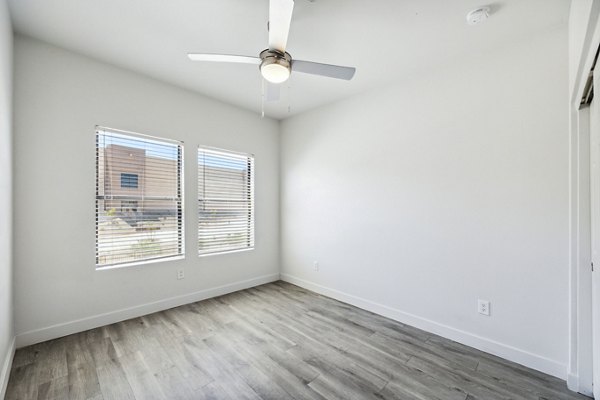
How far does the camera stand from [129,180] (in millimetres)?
2770

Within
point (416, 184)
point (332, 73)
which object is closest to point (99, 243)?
point (332, 73)

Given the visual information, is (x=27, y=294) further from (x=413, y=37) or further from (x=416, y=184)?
(x=413, y=37)

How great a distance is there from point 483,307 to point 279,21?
2766mm

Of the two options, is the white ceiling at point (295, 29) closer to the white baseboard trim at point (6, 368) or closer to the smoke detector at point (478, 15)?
the smoke detector at point (478, 15)

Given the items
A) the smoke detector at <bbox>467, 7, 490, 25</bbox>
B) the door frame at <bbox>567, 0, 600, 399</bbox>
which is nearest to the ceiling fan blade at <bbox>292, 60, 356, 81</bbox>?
the smoke detector at <bbox>467, 7, 490, 25</bbox>

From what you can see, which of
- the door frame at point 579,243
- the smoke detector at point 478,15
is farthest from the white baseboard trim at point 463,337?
the smoke detector at point 478,15

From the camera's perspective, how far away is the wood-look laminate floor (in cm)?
172

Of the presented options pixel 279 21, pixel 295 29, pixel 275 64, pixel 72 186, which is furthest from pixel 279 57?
pixel 72 186

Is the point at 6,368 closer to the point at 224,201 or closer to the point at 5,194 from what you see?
the point at 5,194

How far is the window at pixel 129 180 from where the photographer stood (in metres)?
2.74

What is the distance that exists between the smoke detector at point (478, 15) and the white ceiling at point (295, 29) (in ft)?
0.15

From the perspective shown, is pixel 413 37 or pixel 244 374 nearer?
pixel 244 374

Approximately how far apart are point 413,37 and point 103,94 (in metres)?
3.01

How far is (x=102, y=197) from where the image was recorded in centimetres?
261
